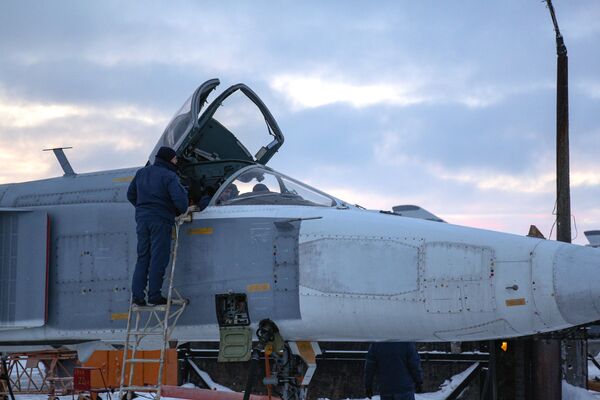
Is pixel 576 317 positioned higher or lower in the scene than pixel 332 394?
higher

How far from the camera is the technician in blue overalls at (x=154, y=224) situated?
25.6 ft

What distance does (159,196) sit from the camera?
7941mm

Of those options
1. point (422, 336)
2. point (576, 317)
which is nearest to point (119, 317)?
point (422, 336)

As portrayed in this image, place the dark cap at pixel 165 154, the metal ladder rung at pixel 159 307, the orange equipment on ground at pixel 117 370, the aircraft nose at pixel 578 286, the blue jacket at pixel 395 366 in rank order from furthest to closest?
the orange equipment on ground at pixel 117 370 < the blue jacket at pixel 395 366 < the dark cap at pixel 165 154 < the metal ladder rung at pixel 159 307 < the aircraft nose at pixel 578 286

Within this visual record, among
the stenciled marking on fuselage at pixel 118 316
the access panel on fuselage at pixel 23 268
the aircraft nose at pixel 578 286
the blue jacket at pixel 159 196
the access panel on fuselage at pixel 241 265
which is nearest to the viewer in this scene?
the aircraft nose at pixel 578 286

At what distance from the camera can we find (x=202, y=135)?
977 centimetres

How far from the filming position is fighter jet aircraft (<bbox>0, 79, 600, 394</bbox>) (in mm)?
6656

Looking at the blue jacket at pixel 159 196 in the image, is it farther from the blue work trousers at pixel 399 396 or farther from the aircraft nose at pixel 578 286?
the blue work trousers at pixel 399 396

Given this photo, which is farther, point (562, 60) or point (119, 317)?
point (562, 60)

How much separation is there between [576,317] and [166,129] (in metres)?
5.13

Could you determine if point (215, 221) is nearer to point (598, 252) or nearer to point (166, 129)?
point (166, 129)

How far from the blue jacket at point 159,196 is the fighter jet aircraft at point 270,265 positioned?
273mm

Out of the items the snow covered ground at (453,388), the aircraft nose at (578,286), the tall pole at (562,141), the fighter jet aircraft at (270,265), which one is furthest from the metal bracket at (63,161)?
the tall pole at (562,141)

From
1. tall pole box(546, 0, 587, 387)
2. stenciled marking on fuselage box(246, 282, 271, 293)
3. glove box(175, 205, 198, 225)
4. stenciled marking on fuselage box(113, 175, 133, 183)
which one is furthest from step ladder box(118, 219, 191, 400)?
tall pole box(546, 0, 587, 387)
